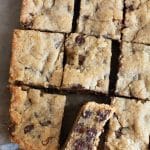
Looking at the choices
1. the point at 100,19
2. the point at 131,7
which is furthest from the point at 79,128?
the point at 131,7

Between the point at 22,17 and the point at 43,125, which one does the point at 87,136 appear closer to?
the point at 43,125

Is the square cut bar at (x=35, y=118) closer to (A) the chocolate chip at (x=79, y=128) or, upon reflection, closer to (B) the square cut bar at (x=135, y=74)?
(A) the chocolate chip at (x=79, y=128)

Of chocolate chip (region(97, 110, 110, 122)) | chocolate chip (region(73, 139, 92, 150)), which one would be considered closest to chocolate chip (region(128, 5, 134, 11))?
chocolate chip (region(97, 110, 110, 122))

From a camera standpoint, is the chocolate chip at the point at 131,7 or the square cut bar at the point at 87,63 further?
the chocolate chip at the point at 131,7

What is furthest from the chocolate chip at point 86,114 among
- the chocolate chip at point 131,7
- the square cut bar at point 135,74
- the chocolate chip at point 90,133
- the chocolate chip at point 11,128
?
the chocolate chip at point 131,7

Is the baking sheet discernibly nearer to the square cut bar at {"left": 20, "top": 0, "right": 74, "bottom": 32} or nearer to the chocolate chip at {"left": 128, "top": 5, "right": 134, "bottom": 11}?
the square cut bar at {"left": 20, "top": 0, "right": 74, "bottom": 32}

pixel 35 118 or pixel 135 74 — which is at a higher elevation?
pixel 135 74

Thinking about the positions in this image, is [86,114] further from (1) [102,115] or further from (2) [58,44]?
(2) [58,44]

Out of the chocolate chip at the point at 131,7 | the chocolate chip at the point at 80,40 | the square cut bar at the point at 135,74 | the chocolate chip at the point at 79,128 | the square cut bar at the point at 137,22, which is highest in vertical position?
the chocolate chip at the point at 131,7
